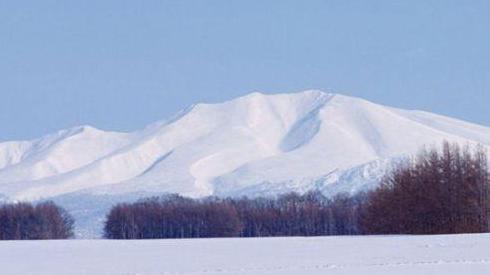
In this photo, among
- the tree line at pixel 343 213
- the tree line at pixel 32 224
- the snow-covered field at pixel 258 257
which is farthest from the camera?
the tree line at pixel 32 224

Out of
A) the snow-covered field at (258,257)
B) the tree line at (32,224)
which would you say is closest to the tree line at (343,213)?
the tree line at (32,224)

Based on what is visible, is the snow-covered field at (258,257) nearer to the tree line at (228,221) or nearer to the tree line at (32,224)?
the tree line at (32,224)

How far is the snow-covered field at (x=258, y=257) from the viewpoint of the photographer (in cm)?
3006

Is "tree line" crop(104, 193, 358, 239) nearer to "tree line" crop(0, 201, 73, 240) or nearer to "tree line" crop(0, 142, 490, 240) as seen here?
"tree line" crop(0, 142, 490, 240)

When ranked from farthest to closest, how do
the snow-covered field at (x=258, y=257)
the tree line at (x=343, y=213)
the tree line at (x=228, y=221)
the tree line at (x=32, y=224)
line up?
the tree line at (x=228, y=221)
the tree line at (x=32, y=224)
the tree line at (x=343, y=213)
the snow-covered field at (x=258, y=257)

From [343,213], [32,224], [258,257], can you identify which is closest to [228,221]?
[343,213]

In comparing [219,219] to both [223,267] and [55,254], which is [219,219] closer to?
[55,254]

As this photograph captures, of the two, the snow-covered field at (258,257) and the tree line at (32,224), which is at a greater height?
the tree line at (32,224)

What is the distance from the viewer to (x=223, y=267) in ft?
102

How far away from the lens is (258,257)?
34.5m

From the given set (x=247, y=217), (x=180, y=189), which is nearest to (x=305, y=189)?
(x=180, y=189)

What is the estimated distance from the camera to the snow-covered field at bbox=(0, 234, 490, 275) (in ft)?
98.6

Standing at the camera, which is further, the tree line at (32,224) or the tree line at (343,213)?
the tree line at (32,224)

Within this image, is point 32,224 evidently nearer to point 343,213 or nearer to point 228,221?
point 228,221
